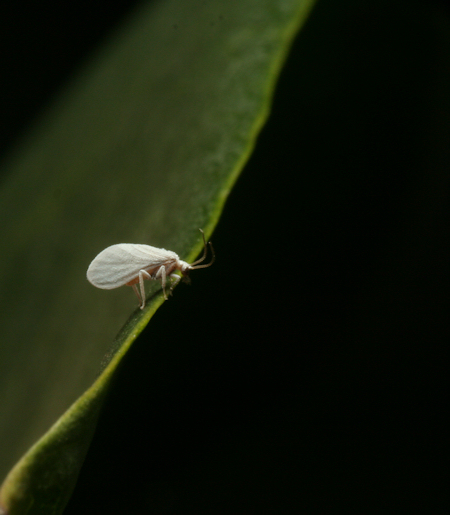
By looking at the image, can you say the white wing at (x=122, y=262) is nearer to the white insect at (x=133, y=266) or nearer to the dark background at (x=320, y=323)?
the white insect at (x=133, y=266)

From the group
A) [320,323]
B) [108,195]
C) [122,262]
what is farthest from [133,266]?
[320,323]

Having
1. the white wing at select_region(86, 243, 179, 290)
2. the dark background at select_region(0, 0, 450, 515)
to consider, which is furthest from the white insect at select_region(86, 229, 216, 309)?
the dark background at select_region(0, 0, 450, 515)

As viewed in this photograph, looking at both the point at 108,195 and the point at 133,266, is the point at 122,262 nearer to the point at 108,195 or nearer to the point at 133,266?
the point at 133,266

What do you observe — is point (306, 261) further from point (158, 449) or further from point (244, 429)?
point (158, 449)

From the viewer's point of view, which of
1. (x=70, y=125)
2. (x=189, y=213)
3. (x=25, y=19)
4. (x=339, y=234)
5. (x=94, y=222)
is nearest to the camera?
(x=189, y=213)

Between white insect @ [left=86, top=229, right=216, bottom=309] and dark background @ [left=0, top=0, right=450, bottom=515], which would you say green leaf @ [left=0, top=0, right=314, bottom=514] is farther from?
dark background @ [left=0, top=0, right=450, bottom=515]

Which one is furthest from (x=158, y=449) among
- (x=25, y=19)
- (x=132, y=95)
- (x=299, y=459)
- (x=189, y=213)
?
(x=25, y=19)

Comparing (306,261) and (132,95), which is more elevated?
(132,95)
